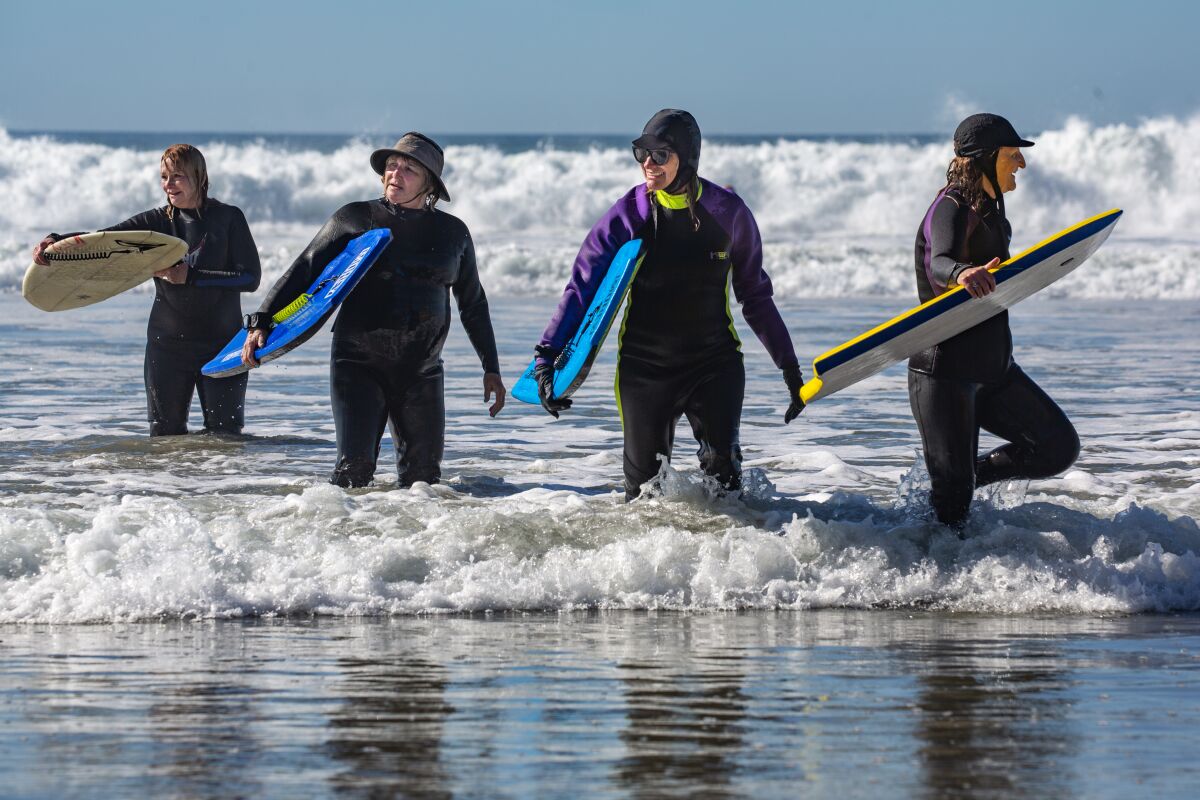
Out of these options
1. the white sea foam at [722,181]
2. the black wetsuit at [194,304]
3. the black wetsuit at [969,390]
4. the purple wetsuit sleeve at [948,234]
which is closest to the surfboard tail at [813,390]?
the black wetsuit at [969,390]

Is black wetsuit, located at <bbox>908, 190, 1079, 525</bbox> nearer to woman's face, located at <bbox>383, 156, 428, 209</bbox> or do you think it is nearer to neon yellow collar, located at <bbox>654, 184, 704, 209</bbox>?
neon yellow collar, located at <bbox>654, 184, 704, 209</bbox>

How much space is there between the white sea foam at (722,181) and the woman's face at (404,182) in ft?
84.5

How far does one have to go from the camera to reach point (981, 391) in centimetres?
620

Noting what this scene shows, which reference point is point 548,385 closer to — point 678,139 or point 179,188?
point 678,139

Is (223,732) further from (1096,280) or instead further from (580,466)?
(1096,280)

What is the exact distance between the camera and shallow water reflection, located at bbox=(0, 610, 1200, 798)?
3.68 metres

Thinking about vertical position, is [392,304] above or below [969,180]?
below

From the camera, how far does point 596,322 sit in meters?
6.26

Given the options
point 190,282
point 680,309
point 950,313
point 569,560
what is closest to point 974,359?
point 950,313

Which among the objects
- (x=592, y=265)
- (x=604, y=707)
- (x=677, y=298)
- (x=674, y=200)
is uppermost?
(x=674, y=200)

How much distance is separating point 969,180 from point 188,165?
4.16 m

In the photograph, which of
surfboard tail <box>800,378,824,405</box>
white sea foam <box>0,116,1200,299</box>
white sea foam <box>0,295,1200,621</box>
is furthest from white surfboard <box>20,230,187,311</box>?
white sea foam <box>0,116,1200,299</box>

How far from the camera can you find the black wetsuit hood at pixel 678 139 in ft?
20.3

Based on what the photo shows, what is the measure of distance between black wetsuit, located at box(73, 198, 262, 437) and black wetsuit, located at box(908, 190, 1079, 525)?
386cm
